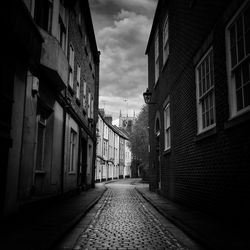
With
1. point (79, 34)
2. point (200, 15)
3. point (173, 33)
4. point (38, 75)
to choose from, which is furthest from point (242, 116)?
point (79, 34)

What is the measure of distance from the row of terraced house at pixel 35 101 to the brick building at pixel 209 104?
13.1 ft

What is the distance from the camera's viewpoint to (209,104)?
775 centimetres

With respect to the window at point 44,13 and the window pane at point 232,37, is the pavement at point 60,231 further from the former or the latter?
the window at point 44,13

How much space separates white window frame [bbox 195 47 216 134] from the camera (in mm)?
7516

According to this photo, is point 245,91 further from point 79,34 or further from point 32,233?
point 79,34

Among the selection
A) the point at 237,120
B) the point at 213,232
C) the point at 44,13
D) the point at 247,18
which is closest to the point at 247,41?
the point at 247,18

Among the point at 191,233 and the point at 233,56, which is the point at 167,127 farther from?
the point at 191,233

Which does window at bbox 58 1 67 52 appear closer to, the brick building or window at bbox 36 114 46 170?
window at bbox 36 114 46 170

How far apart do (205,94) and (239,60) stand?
2.01m

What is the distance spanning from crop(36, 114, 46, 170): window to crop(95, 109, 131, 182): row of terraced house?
77.7ft

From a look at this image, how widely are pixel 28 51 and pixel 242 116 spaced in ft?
15.5

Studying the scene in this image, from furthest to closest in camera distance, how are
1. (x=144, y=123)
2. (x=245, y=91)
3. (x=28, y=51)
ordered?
(x=144, y=123) < (x=28, y=51) < (x=245, y=91)

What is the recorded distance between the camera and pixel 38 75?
27.2ft

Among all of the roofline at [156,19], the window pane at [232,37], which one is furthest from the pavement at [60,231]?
the roofline at [156,19]
